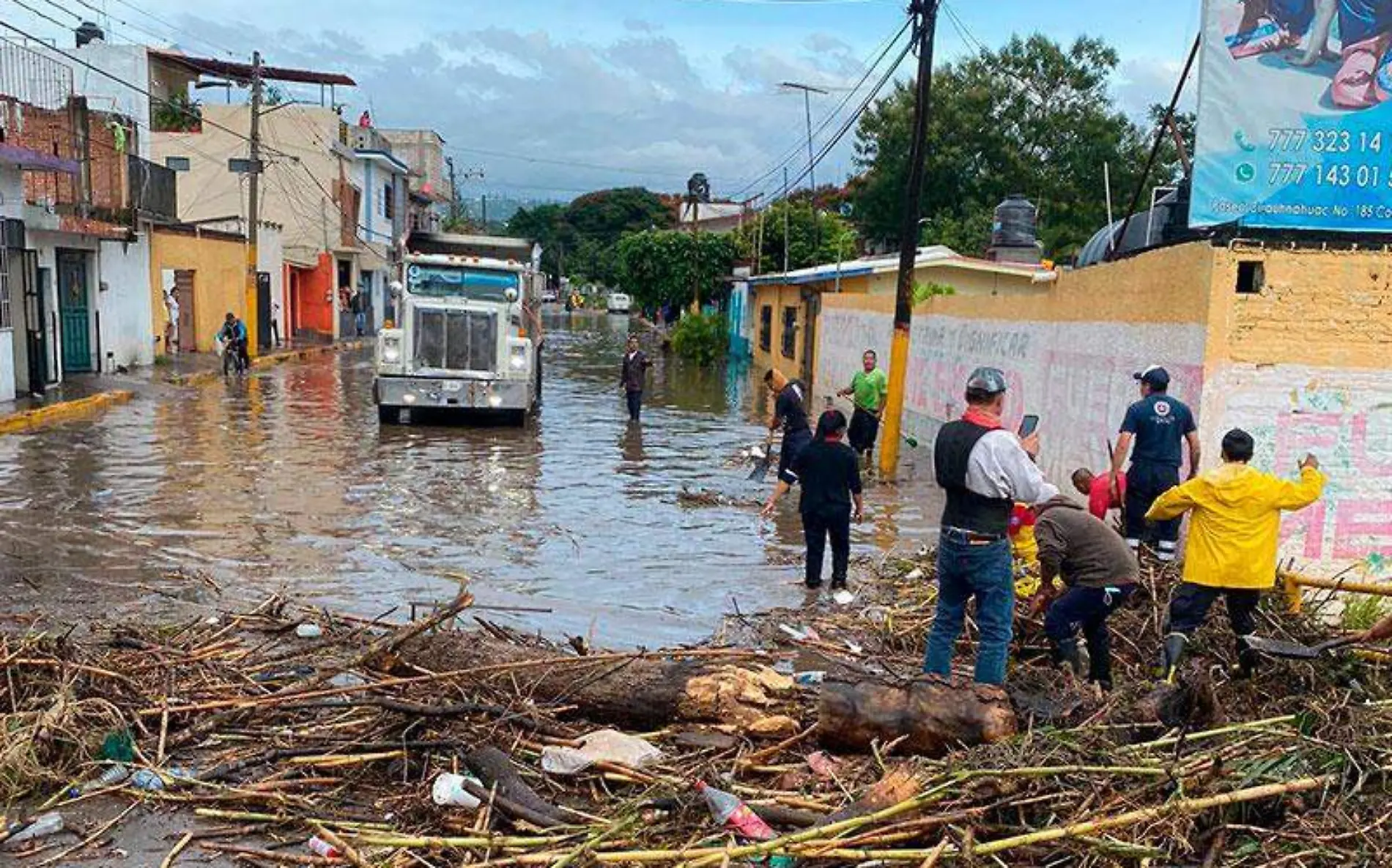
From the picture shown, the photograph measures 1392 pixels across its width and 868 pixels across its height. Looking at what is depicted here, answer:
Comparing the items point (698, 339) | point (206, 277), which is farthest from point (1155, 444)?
point (698, 339)

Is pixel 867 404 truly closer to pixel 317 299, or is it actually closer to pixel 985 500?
pixel 985 500

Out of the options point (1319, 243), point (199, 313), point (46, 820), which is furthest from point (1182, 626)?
point (199, 313)

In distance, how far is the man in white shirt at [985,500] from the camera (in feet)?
18.6

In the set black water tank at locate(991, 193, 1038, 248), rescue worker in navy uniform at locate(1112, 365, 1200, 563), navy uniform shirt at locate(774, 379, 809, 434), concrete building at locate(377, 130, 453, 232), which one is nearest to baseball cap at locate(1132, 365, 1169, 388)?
rescue worker in navy uniform at locate(1112, 365, 1200, 563)

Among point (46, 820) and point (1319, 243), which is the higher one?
point (1319, 243)

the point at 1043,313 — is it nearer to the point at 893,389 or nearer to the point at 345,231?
the point at 893,389

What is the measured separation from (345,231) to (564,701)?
144ft

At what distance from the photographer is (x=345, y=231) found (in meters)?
46.5

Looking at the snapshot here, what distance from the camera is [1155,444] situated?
27.9ft

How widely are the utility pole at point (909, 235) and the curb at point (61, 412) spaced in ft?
40.5

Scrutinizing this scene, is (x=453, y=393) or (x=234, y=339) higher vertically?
(x=234, y=339)

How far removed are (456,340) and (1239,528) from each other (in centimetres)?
1437

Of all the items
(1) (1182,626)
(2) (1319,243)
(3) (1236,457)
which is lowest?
(1) (1182,626)

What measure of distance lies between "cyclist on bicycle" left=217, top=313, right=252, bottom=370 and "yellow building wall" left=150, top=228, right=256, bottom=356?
2500 mm
